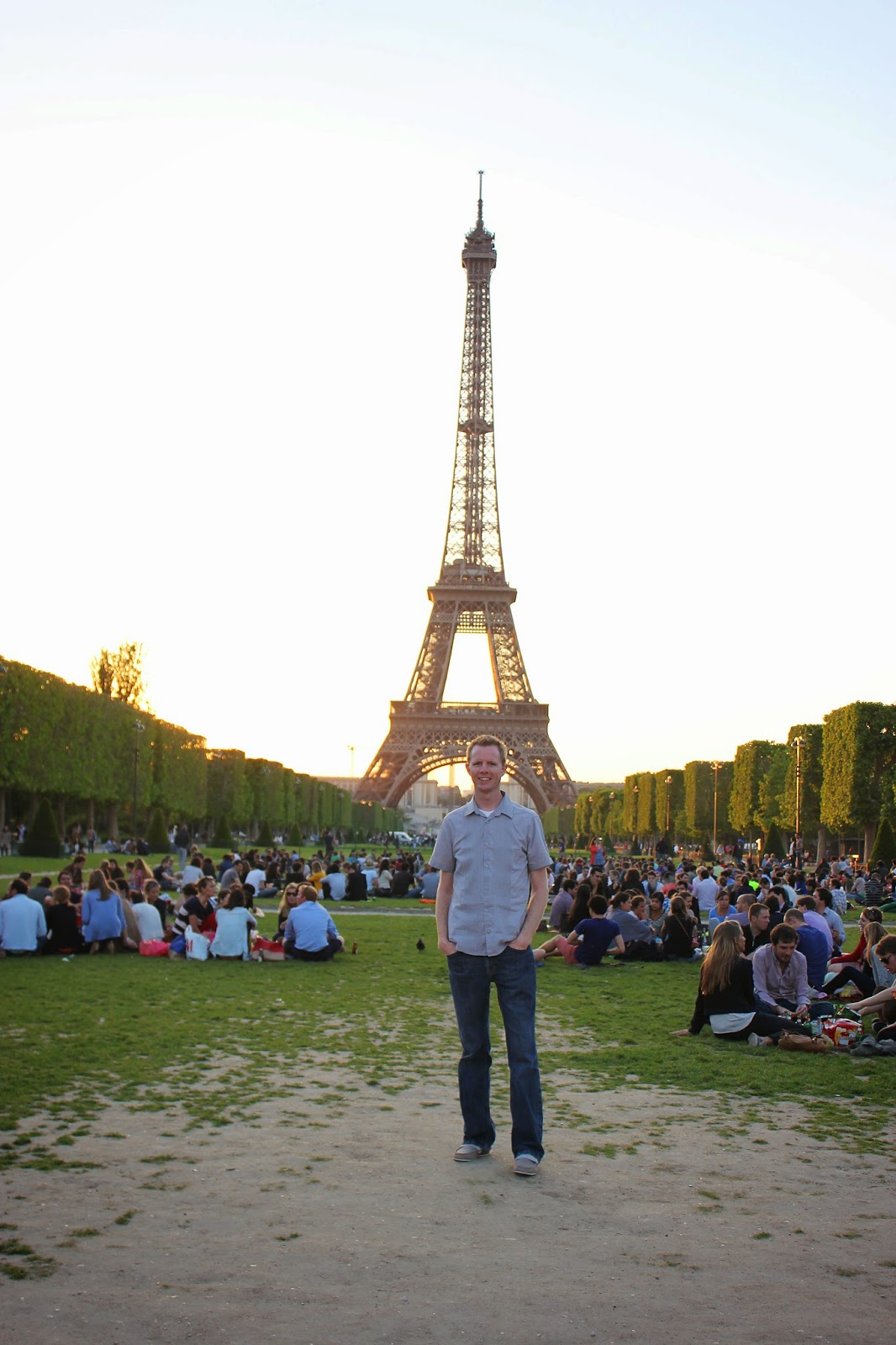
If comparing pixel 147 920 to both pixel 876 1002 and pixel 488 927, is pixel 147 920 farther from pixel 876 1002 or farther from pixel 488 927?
pixel 488 927

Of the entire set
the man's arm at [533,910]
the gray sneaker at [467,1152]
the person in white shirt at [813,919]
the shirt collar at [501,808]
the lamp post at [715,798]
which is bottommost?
the gray sneaker at [467,1152]

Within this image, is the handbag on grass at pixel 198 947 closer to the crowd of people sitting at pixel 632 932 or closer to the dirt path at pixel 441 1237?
the crowd of people sitting at pixel 632 932

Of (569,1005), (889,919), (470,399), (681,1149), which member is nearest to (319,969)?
(569,1005)

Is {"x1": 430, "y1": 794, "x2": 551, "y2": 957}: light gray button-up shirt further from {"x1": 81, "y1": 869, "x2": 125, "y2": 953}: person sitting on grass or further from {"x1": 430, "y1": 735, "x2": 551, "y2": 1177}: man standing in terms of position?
{"x1": 81, "y1": 869, "x2": 125, "y2": 953}: person sitting on grass

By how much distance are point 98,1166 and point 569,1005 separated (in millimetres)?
7126

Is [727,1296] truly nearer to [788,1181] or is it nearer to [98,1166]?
[788,1181]

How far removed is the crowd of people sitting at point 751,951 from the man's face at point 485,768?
138 inches

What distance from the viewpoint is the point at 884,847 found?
4241 centimetres

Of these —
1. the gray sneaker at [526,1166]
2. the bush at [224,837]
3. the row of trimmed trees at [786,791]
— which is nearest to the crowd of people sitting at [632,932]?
the gray sneaker at [526,1166]

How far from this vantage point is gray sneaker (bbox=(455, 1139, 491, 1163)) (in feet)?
20.4

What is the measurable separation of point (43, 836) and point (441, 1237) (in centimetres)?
3874

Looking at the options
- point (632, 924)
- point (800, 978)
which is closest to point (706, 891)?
point (632, 924)

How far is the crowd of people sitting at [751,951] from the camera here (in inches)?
393

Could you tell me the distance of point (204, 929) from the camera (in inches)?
679
